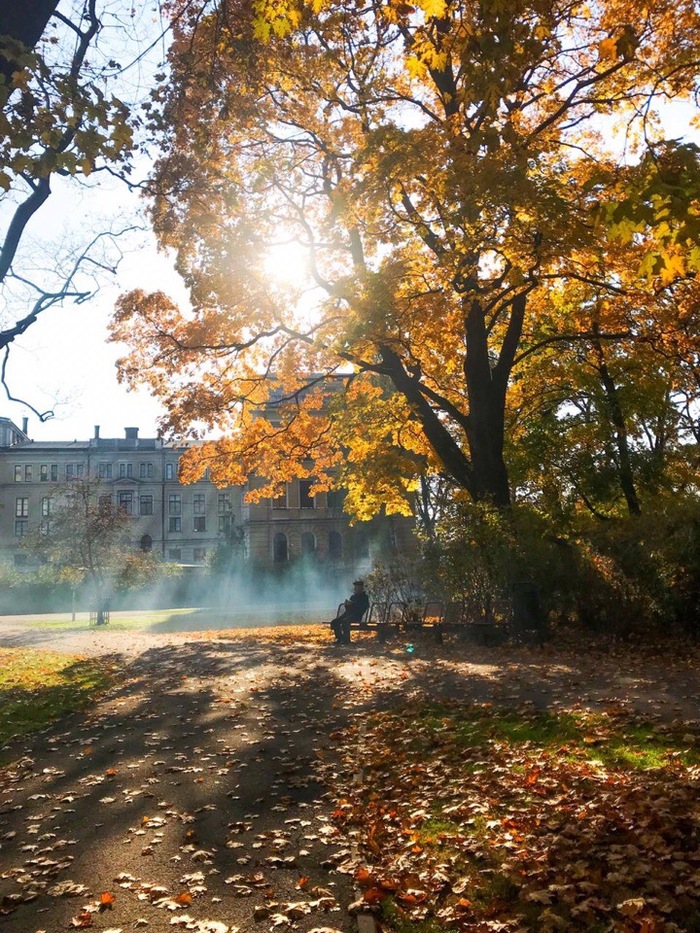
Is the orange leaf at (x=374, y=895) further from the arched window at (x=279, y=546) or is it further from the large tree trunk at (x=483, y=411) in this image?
the arched window at (x=279, y=546)

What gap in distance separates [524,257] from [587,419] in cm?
1410

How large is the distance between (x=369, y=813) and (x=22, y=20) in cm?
687

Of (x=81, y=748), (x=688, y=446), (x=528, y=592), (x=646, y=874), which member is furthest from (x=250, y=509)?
(x=646, y=874)

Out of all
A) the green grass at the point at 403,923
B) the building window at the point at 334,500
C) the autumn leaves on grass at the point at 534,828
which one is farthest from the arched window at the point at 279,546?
the green grass at the point at 403,923

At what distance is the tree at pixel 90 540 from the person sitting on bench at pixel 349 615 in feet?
60.0

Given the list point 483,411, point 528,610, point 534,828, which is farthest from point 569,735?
point 483,411

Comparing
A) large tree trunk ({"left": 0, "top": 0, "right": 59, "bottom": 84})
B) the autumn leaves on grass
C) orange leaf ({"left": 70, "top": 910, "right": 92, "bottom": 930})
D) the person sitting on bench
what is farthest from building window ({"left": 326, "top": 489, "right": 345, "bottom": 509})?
orange leaf ({"left": 70, "top": 910, "right": 92, "bottom": 930})

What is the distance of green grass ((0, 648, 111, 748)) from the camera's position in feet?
34.2

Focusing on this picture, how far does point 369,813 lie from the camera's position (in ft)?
20.0

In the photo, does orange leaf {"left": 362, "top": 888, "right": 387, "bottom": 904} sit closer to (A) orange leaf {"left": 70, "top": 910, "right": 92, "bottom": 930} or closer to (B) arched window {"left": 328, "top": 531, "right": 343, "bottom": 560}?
(A) orange leaf {"left": 70, "top": 910, "right": 92, "bottom": 930}

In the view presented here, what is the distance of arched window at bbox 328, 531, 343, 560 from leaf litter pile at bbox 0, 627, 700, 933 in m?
59.7

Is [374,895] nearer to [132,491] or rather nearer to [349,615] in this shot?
[349,615]

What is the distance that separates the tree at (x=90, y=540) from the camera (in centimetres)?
3578

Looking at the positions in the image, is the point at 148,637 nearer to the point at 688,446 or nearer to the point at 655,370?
the point at 655,370
